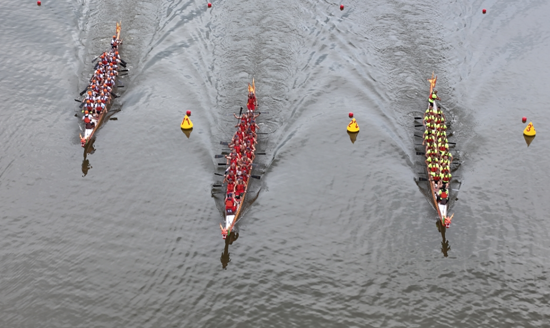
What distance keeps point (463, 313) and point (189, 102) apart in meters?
21.5

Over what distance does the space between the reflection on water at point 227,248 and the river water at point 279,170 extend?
0.10m

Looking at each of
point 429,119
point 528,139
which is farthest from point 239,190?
point 528,139

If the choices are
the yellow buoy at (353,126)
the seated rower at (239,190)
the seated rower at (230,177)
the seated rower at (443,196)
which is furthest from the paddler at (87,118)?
the seated rower at (443,196)

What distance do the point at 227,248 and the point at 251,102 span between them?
37.1 ft

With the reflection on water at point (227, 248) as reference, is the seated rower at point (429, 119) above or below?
above

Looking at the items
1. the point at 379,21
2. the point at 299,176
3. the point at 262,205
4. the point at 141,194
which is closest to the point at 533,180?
the point at 299,176

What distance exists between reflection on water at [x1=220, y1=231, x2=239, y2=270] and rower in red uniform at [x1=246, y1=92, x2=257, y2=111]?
9986mm

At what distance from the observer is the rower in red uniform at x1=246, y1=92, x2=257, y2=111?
37.8m

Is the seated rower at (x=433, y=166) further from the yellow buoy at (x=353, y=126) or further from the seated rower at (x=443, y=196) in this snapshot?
the yellow buoy at (x=353, y=126)

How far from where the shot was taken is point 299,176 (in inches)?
1335

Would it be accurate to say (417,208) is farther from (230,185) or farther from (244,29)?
(244,29)

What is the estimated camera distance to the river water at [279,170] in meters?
27.7

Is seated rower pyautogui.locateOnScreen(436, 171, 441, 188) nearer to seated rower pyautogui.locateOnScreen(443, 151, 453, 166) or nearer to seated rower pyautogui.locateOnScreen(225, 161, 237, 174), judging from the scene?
seated rower pyautogui.locateOnScreen(443, 151, 453, 166)

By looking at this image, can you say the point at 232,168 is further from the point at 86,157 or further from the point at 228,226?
the point at 86,157
